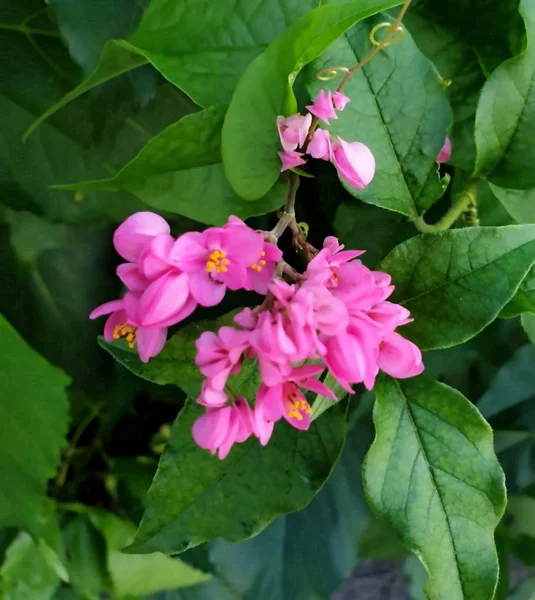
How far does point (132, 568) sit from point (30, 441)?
0.18 metres

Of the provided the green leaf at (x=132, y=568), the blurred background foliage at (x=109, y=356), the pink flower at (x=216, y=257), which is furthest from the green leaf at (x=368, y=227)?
the green leaf at (x=132, y=568)

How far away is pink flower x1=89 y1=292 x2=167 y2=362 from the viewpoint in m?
0.24

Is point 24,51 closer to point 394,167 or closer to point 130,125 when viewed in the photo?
point 130,125

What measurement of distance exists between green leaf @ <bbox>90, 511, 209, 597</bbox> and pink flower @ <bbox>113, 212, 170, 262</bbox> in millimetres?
353

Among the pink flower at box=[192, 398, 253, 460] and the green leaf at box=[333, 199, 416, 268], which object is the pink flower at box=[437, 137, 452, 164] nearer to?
the green leaf at box=[333, 199, 416, 268]

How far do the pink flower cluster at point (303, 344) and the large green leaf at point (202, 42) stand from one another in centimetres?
8

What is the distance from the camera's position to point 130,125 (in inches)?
14.9

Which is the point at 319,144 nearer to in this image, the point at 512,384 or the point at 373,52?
the point at 373,52

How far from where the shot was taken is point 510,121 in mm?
302

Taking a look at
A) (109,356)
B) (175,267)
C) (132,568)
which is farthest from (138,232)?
(132,568)

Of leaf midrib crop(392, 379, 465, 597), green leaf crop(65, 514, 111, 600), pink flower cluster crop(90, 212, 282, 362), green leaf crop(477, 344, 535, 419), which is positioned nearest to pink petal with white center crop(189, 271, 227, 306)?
pink flower cluster crop(90, 212, 282, 362)

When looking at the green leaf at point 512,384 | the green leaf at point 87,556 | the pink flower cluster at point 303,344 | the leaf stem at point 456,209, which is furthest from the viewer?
the green leaf at point 87,556

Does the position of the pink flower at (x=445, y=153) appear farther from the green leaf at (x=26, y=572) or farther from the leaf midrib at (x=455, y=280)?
the green leaf at (x=26, y=572)

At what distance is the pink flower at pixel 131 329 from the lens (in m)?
0.24
